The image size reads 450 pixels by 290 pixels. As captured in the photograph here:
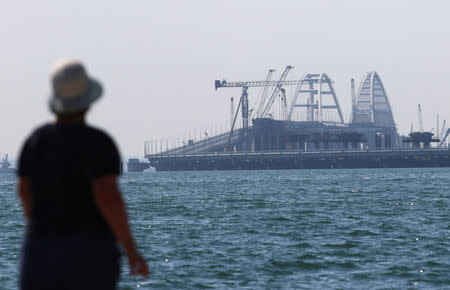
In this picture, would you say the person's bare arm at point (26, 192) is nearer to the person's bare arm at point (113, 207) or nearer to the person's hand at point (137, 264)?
the person's bare arm at point (113, 207)

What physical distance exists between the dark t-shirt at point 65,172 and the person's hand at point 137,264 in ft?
1.03

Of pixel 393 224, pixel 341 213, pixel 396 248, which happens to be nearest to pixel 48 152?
pixel 396 248

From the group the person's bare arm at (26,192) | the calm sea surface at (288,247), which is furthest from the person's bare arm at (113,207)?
the calm sea surface at (288,247)

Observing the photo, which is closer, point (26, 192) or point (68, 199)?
point (68, 199)

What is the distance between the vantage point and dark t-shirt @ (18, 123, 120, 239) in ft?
22.2

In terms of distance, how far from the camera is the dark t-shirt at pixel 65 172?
6.77 meters

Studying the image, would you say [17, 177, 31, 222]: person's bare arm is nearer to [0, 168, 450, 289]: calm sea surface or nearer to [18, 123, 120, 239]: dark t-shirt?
[18, 123, 120, 239]: dark t-shirt

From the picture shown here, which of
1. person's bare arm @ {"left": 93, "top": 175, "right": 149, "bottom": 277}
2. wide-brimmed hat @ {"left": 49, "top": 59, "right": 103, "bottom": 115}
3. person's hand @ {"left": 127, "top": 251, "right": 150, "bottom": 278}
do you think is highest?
wide-brimmed hat @ {"left": 49, "top": 59, "right": 103, "bottom": 115}

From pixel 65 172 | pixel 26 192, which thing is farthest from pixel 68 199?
pixel 26 192

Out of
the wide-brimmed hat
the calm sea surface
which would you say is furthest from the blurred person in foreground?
the calm sea surface

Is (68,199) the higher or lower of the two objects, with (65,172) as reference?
lower

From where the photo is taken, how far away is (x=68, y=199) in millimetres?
6836

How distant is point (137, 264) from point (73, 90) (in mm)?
1281

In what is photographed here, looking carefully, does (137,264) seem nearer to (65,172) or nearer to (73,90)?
(65,172)
